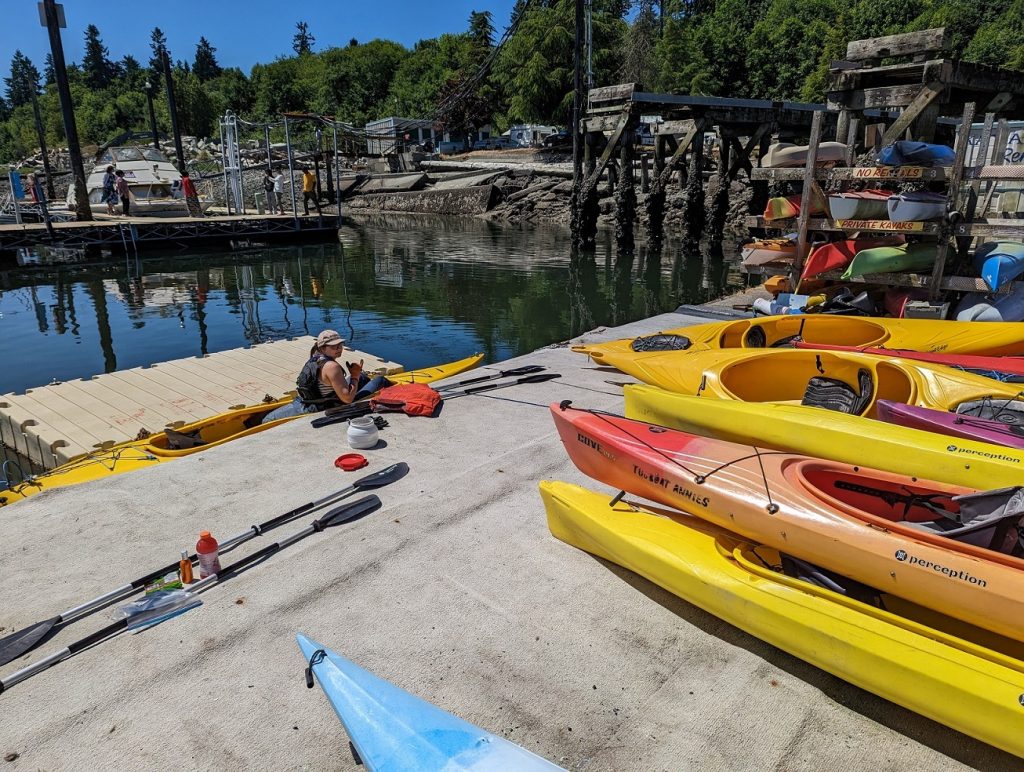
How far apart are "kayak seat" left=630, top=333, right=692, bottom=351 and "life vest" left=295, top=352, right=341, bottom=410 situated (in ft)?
11.4

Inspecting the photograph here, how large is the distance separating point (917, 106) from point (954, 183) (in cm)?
189

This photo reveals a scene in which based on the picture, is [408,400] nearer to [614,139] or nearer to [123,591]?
[123,591]

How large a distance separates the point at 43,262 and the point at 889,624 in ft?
91.2

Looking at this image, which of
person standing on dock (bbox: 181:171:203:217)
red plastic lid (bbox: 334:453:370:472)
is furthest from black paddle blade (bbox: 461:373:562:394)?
person standing on dock (bbox: 181:171:203:217)

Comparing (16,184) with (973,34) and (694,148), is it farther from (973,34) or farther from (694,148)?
(973,34)

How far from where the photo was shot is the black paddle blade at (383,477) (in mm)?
4898

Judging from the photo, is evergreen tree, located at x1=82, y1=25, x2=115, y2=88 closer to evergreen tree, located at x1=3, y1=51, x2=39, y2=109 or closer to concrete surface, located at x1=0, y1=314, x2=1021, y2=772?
evergreen tree, located at x1=3, y1=51, x2=39, y2=109

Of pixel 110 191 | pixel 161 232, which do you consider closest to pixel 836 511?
pixel 161 232

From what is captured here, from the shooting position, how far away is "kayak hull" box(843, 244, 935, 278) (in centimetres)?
877

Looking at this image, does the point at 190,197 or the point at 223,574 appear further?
the point at 190,197

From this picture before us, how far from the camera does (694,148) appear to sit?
21.2 meters

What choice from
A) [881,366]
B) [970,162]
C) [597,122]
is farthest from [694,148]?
[881,366]

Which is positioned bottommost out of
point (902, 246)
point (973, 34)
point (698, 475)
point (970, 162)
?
point (698, 475)

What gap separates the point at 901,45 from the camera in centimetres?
960
